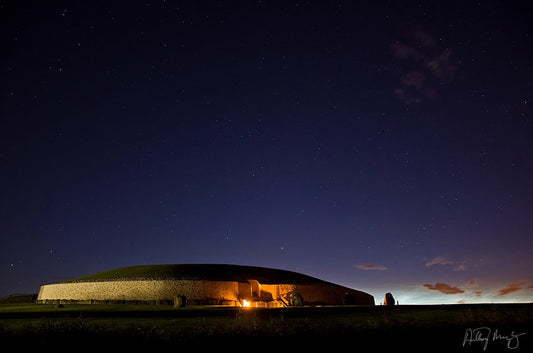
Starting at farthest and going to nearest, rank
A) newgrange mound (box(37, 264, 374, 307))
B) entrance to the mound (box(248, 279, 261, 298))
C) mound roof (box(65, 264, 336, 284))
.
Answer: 1. mound roof (box(65, 264, 336, 284))
2. entrance to the mound (box(248, 279, 261, 298))
3. newgrange mound (box(37, 264, 374, 307))

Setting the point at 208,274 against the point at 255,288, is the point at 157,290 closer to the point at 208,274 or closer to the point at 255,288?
the point at 208,274

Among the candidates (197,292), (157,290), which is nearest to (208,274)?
(197,292)

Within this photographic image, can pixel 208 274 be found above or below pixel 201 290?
above

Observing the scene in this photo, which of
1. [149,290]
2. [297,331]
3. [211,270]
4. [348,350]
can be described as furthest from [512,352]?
[211,270]

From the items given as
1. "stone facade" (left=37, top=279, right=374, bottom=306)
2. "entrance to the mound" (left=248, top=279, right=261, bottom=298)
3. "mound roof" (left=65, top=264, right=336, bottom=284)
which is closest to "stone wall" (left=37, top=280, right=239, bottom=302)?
"stone facade" (left=37, top=279, right=374, bottom=306)

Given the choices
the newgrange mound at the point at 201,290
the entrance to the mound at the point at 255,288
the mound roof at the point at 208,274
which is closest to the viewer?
the newgrange mound at the point at 201,290

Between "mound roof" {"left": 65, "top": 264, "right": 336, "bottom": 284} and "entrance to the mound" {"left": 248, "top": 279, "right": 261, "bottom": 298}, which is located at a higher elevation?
"mound roof" {"left": 65, "top": 264, "right": 336, "bottom": 284}

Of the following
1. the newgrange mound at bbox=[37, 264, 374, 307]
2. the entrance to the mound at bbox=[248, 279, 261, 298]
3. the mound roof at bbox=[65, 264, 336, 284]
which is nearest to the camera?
the newgrange mound at bbox=[37, 264, 374, 307]

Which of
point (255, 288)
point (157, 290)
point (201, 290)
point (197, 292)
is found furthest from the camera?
point (255, 288)

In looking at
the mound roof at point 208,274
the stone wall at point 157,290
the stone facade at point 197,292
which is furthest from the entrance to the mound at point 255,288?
the stone wall at point 157,290

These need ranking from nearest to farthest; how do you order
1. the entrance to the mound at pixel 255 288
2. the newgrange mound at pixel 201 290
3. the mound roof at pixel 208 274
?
the newgrange mound at pixel 201 290 → the entrance to the mound at pixel 255 288 → the mound roof at pixel 208 274

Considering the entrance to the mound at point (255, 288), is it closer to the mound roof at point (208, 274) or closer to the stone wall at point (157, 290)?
the mound roof at point (208, 274)

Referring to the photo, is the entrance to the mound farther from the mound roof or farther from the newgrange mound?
the mound roof

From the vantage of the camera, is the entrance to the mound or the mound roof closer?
the entrance to the mound
